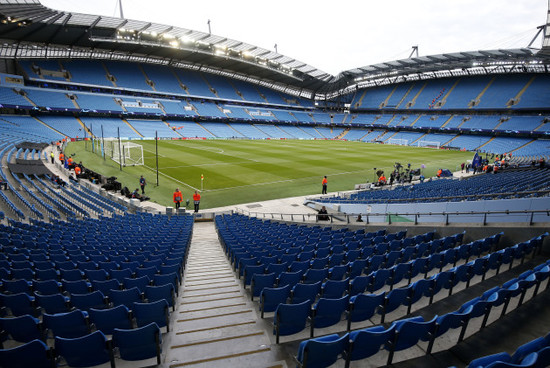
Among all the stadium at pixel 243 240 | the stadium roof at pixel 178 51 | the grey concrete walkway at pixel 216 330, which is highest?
the stadium roof at pixel 178 51

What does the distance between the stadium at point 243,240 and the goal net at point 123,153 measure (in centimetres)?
44

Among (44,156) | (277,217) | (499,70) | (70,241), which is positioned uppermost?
(499,70)

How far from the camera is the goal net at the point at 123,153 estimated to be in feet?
116

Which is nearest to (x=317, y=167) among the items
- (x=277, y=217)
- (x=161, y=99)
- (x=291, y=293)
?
(x=277, y=217)

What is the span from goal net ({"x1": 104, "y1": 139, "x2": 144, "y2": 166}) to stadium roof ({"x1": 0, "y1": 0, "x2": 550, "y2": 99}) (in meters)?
16.3

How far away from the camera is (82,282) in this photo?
5902mm

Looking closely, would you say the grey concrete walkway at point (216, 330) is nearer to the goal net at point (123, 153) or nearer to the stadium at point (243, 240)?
the stadium at point (243, 240)

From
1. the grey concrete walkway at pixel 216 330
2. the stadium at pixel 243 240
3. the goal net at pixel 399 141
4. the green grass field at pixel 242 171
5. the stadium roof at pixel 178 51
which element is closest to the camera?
the stadium at pixel 243 240

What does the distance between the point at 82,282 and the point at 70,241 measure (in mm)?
5611

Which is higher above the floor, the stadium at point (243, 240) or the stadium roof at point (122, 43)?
the stadium roof at point (122, 43)

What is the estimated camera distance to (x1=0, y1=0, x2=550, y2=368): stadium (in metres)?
4.34

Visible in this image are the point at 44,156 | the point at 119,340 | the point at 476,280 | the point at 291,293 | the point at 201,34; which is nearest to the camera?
the point at 119,340

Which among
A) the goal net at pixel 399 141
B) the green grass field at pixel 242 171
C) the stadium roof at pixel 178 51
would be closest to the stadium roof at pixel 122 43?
the stadium roof at pixel 178 51

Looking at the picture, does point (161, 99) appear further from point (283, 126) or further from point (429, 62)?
point (429, 62)
